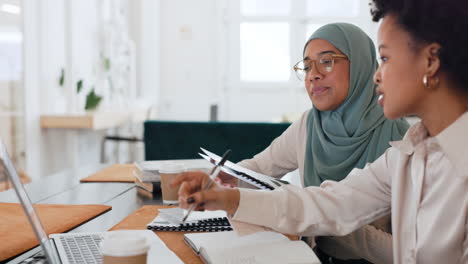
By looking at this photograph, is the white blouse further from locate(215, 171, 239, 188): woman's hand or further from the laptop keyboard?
locate(215, 171, 239, 188): woman's hand

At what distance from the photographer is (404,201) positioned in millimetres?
1046

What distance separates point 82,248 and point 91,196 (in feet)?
2.21

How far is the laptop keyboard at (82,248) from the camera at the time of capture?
0.96m

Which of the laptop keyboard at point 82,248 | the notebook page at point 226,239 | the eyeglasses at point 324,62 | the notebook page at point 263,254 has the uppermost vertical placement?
the eyeglasses at point 324,62

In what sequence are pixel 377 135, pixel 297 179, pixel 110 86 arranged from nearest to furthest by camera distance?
1. pixel 377 135
2. pixel 297 179
3. pixel 110 86

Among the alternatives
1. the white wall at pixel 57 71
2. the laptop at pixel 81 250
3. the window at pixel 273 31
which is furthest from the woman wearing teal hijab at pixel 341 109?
the window at pixel 273 31

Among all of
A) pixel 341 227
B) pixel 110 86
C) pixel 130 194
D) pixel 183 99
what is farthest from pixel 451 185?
pixel 183 99

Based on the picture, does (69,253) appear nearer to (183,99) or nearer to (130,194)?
(130,194)

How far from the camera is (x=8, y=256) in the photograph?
1.04 metres

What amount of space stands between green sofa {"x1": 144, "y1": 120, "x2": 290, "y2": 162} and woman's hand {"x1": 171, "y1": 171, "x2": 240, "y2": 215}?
4.79 ft

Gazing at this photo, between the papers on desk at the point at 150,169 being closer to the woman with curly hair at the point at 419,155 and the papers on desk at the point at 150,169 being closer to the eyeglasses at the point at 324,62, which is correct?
the eyeglasses at the point at 324,62

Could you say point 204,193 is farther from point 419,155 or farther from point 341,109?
point 341,109

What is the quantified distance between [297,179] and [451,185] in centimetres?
Answer: 117

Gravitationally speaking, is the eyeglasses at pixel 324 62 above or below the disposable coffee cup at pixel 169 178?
above
